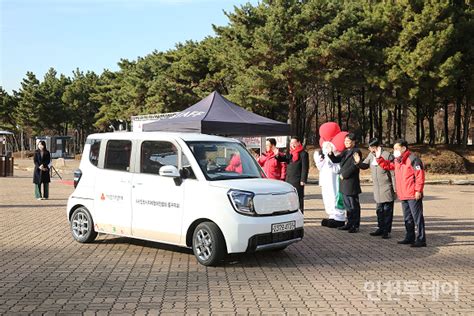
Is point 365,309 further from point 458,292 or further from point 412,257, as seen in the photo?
point 412,257

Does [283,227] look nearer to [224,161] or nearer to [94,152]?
[224,161]

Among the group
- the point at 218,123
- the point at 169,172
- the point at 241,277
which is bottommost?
the point at 241,277

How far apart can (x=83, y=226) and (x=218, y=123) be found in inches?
229

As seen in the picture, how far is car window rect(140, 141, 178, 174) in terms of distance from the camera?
7.93 meters

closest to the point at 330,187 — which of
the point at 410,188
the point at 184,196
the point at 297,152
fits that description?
the point at 297,152

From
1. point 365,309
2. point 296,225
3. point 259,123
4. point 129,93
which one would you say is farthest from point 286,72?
point 365,309

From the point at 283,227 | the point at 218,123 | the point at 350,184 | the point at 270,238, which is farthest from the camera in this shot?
the point at 218,123

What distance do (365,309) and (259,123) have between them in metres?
9.74

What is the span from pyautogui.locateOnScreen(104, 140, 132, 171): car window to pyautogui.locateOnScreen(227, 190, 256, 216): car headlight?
2107 mm

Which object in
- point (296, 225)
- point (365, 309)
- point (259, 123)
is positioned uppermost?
point (259, 123)

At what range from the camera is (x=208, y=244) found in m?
7.30

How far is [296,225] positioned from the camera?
770cm

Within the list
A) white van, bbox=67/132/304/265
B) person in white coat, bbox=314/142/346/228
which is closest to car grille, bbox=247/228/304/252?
white van, bbox=67/132/304/265

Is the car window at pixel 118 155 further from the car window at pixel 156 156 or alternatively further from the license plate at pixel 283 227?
the license plate at pixel 283 227
